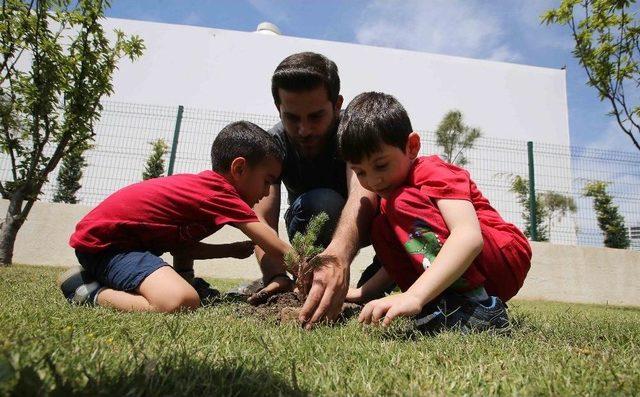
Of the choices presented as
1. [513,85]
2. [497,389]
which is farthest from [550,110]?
[497,389]

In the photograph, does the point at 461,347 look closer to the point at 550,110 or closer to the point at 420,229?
the point at 420,229

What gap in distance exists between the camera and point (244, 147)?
9.79ft

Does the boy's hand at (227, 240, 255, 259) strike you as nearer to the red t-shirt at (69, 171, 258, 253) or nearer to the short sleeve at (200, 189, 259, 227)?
the red t-shirt at (69, 171, 258, 253)

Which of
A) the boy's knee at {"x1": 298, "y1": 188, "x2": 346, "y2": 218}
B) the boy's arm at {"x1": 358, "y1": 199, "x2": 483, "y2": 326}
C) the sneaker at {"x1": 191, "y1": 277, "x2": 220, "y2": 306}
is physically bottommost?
the sneaker at {"x1": 191, "y1": 277, "x2": 220, "y2": 306}

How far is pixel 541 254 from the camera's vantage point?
28.2ft

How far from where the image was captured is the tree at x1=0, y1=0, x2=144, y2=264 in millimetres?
6281

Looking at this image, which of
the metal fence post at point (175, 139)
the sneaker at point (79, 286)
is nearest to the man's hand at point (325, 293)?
the sneaker at point (79, 286)

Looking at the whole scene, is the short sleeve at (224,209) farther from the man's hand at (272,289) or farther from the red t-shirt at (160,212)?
the man's hand at (272,289)

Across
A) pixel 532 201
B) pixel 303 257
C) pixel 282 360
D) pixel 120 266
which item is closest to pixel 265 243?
pixel 303 257

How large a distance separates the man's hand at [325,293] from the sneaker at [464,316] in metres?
0.40

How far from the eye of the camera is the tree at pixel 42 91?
6.28 meters

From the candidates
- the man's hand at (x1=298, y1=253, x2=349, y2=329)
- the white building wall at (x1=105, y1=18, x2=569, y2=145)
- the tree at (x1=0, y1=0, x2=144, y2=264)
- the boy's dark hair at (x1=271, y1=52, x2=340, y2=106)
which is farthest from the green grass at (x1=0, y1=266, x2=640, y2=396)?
the white building wall at (x1=105, y1=18, x2=569, y2=145)

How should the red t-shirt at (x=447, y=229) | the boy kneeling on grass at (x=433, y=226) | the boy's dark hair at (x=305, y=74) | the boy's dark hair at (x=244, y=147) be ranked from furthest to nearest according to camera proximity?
the boy's dark hair at (x=244, y=147) < the boy's dark hair at (x=305, y=74) < the red t-shirt at (x=447, y=229) < the boy kneeling on grass at (x=433, y=226)

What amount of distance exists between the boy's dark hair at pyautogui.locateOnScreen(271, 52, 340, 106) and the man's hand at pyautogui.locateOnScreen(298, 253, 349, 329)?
129 cm
